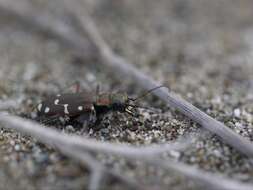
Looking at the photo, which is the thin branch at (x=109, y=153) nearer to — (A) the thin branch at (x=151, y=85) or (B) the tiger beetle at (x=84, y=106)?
(A) the thin branch at (x=151, y=85)

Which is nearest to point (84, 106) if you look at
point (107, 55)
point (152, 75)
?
point (107, 55)

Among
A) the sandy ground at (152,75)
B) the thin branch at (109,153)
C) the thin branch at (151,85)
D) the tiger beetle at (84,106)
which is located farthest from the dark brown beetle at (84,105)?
the thin branch at (109,153)

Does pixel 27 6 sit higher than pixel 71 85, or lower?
higher

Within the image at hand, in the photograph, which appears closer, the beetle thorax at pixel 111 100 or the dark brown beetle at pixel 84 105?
the dark brown beetle at pixel 84 105

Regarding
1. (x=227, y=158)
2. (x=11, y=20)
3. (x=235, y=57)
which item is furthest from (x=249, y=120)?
(x=11, y=20)

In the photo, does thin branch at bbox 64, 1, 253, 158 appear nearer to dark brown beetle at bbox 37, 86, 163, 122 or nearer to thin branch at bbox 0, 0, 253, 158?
thin branch at bbox 0, 0, 253, 158

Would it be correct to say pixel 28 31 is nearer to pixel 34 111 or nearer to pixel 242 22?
pixel 34 111

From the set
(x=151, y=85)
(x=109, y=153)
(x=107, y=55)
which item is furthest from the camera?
(x=107, y=55)

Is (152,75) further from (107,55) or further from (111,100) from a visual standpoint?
(111,100)
